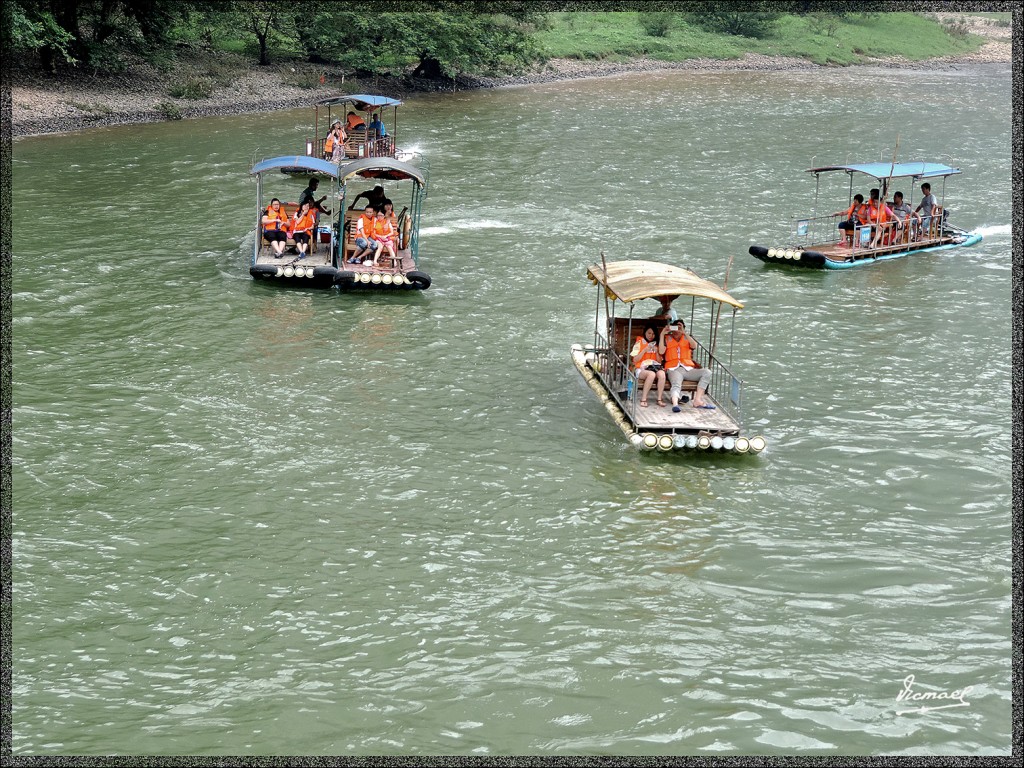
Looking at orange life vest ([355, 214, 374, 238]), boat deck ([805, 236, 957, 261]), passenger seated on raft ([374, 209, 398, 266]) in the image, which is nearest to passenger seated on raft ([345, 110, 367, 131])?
passenger seated on raft ([374, 209, 398, 266])

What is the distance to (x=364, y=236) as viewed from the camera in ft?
88.3

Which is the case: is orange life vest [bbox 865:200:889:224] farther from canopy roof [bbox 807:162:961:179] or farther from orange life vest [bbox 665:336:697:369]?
orange life vest [bbox 665:336:697:369]

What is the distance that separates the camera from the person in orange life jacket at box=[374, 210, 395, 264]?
2683 cm

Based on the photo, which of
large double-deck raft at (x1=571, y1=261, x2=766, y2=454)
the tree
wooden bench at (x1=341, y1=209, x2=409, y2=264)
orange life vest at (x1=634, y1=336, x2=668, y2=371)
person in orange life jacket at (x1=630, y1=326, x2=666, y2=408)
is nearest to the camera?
large double-deck raft at (x1=571, y1=261, x2=766, y2=454)

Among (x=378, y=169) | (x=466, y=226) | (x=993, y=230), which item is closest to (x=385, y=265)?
(x=378, y=169)

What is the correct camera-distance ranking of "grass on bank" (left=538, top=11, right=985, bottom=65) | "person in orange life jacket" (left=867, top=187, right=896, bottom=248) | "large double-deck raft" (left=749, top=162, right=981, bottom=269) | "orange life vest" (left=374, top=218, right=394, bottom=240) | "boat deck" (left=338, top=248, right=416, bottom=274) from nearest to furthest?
"boat deck" (left=338, top=248, right=416, bottom=274) → "orange life vest" (left=374, top=218, right=394, bottom=240) → "large double-deck raft" (left=749, top=162, right=981, bottom=269) → "person in orange life jacket" (left=867, top=187, right=896, bottom=248) → "grass on bank" (left=538, top=11, right=985, bottom=65)

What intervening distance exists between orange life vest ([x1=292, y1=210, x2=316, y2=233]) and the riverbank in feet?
65.8

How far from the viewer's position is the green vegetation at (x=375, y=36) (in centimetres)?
5062

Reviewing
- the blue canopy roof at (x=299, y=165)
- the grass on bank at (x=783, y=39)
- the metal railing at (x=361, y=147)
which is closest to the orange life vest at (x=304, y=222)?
the blue canopy roof at (x=299, y=165)

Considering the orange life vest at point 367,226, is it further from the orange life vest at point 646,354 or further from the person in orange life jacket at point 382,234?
the orange life vest at point 646,354

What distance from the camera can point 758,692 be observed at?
1288 centimetres

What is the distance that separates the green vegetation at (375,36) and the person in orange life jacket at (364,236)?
23560 mm

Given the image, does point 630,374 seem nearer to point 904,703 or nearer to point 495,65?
point 904,703

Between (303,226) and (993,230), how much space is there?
64.7 feet
